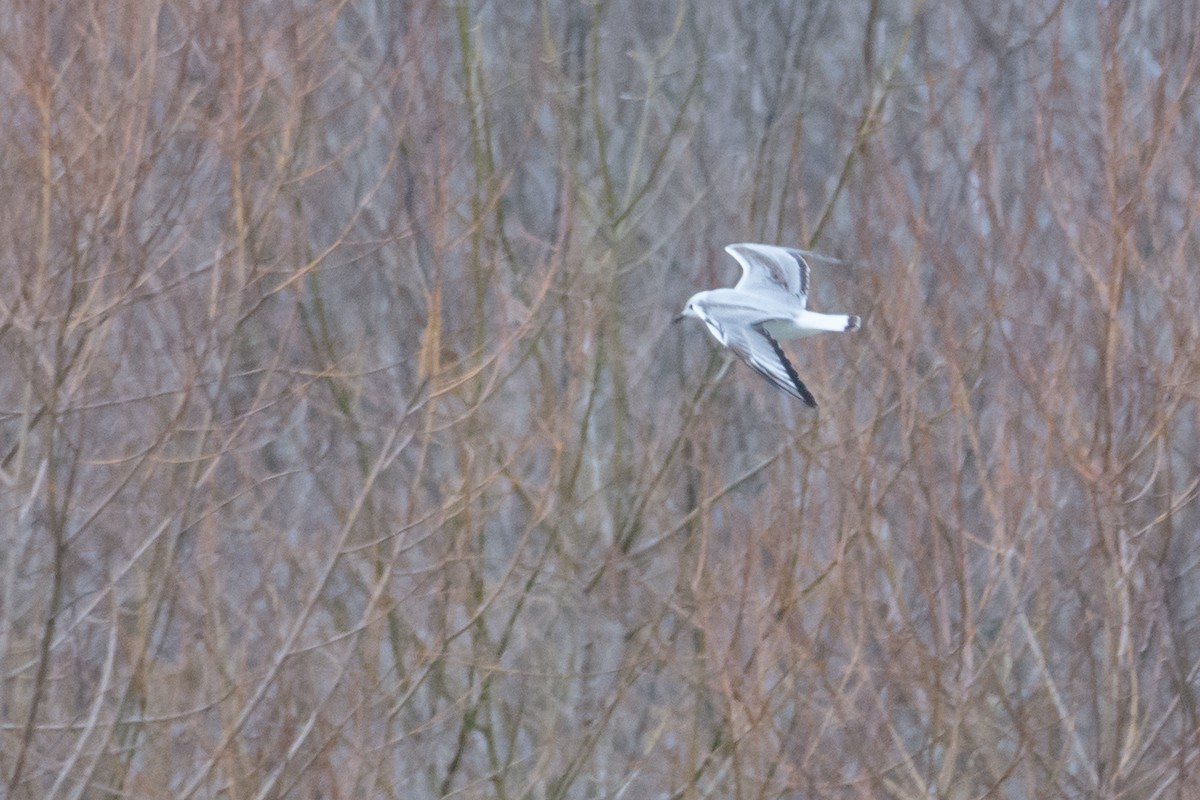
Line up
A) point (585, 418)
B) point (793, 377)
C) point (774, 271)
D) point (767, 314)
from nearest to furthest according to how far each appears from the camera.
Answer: point (793, 377) < point (767, 314) < point (774, 271) < point (585, 418)

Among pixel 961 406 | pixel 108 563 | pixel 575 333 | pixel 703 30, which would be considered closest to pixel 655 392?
pixel 703 30

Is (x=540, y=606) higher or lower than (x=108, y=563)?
lower

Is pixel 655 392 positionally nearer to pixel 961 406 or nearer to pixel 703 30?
pixel 703 30

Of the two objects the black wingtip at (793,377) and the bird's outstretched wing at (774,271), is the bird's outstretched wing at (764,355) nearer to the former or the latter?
the black wingtip at (793,377)

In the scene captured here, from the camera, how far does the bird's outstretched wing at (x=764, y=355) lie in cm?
607

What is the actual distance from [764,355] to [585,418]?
159 inches

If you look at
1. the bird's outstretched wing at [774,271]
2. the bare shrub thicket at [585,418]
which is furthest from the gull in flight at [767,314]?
the bare shrub thicket at [585,418]

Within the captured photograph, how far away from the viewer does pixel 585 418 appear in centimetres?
1041

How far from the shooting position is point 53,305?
723 cm

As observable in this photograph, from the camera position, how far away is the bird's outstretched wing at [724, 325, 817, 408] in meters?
6.07

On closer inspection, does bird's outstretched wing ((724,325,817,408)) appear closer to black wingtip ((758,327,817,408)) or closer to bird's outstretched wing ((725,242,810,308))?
black wingtip ((758,327,817,408))

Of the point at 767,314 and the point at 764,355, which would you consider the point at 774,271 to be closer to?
the point at 767,314

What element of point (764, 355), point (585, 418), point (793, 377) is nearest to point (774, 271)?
point (764, 355)

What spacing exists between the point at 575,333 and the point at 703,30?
4.68 metres
